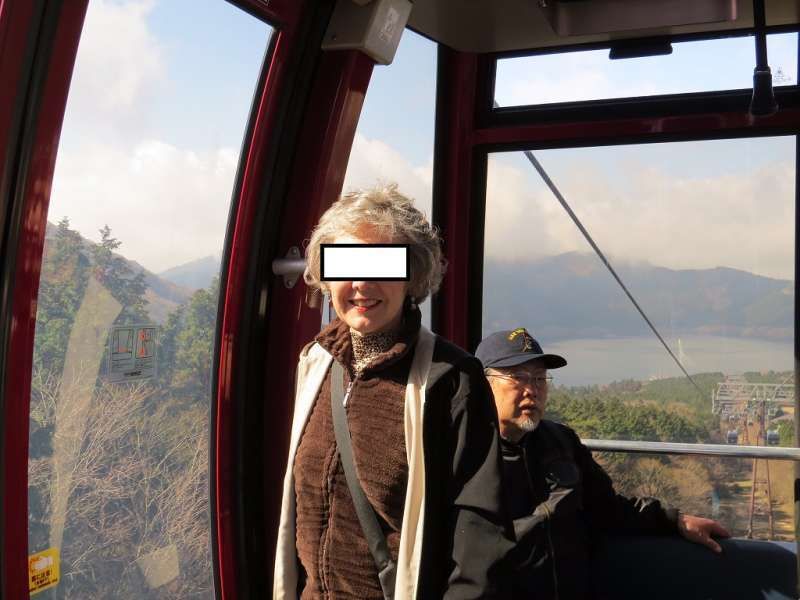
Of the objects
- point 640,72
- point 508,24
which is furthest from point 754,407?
point 508,24

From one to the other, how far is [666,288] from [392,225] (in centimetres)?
181

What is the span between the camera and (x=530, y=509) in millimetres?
2590

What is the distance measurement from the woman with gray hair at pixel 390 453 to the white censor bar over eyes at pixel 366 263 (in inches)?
0.6

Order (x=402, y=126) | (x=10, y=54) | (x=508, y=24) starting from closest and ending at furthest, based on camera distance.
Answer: (x=10, y=54) < (x=508, y=24) < (x=402, y=126)

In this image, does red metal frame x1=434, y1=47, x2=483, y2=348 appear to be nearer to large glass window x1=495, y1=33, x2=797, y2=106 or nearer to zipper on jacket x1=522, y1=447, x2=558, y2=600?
large glass window x1=495, y1=33, x2=797, y2=106

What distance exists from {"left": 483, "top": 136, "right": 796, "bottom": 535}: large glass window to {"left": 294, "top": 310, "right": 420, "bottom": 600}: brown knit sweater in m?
1.73

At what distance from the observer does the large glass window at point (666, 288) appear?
10.7ft

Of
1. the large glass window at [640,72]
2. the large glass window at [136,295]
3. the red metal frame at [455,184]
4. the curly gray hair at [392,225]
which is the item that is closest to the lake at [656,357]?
the red metal frame at [455,184]

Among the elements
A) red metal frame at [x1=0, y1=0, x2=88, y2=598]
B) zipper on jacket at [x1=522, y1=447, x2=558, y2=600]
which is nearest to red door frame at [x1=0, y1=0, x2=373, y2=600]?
red metal frame at [x1=0, y1=0, x2=88, y2=598]

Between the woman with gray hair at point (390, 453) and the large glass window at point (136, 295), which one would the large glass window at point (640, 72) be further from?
the woman with gray hair at point (390, 453)

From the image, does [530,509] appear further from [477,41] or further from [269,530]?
[477,41]

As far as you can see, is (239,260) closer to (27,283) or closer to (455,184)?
(27,283)

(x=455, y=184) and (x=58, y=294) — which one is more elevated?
(x=455, y=184)

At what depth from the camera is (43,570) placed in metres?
1.93
